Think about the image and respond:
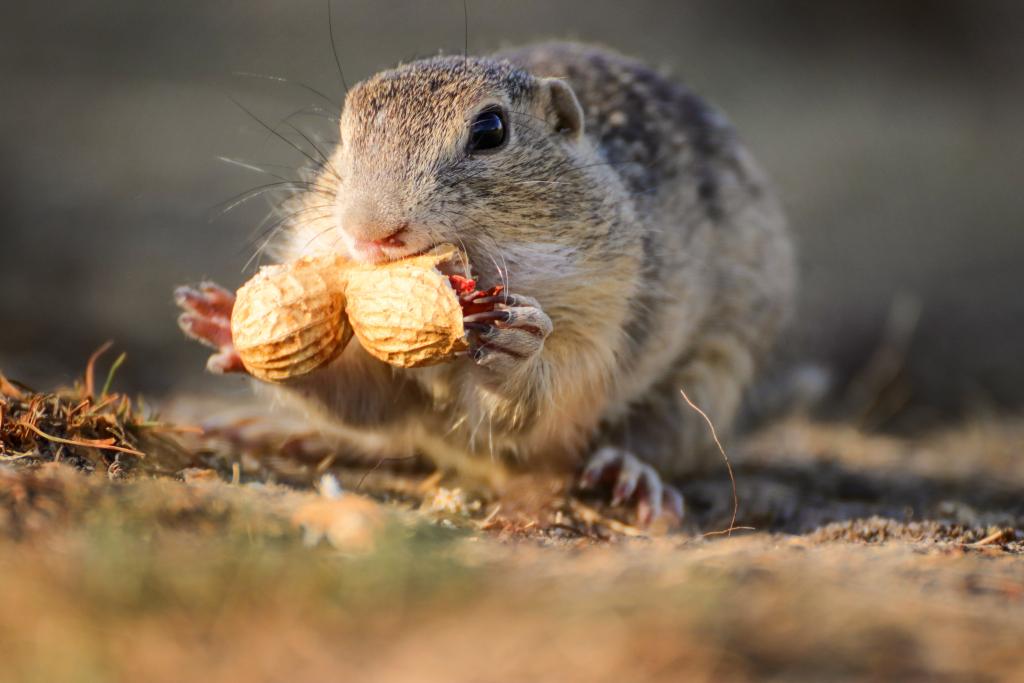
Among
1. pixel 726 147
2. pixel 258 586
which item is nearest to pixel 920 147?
pixel 726 147

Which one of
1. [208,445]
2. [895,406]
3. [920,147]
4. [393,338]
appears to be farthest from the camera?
[920,147]

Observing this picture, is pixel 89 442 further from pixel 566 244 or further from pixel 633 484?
pixel 633 484

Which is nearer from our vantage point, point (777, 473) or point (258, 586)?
point (258, 586)

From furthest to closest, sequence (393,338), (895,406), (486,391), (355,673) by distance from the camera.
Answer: (895,406), (486,391), (393,338), (355,673)

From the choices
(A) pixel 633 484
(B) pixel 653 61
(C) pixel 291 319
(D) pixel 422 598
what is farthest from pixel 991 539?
(B) pixel 653 61

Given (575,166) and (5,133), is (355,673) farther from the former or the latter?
(5,133)

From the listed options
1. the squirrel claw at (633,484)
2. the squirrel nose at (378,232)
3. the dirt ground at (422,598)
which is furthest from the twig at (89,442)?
the squirrel claw at (633,484)

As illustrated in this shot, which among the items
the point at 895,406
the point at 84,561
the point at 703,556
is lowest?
the point at 895,406
